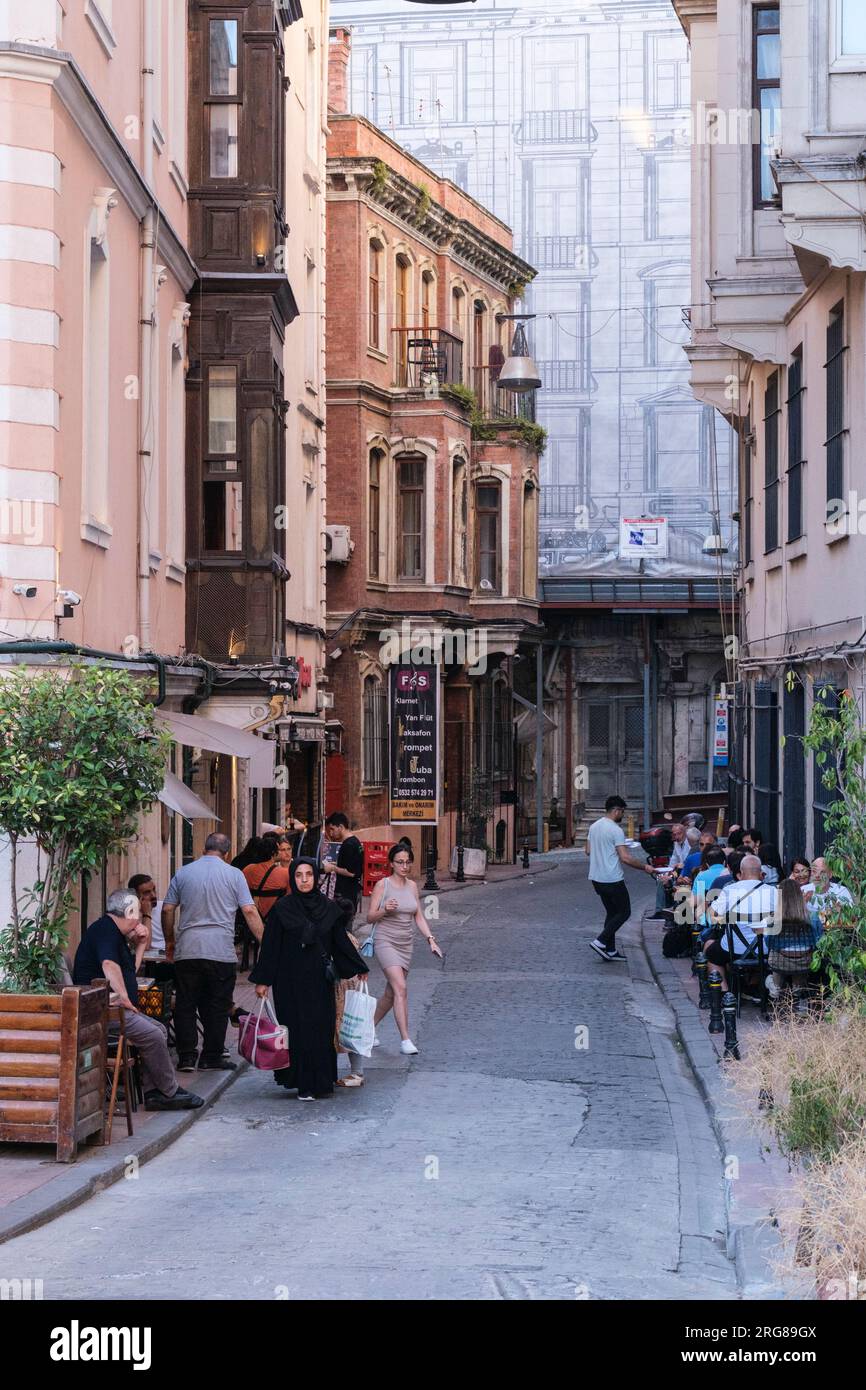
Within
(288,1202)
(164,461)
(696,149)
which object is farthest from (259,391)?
(288,1202)

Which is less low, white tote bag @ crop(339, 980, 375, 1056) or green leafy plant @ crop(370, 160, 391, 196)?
green leafy plant @ crop(370, 160, 391, 196)

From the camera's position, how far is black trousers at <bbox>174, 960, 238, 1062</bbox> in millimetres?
13586

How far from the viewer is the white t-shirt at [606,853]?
843 inches

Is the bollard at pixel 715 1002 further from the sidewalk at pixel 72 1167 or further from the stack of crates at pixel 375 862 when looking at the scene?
the stack of crates at pixel 375 862

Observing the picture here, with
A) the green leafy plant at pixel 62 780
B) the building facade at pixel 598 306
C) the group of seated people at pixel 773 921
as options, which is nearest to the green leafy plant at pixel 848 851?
the group of seated people at pixel 773 921

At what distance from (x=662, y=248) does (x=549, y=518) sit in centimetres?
717

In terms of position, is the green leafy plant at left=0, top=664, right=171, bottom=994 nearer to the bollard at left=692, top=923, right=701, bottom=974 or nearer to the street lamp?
the bollard at left=692, top=923, right=701, bottom=974

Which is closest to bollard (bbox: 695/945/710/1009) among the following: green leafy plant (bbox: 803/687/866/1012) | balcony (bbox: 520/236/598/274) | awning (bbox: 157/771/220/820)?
awning (bbox: 157/771/220/820)

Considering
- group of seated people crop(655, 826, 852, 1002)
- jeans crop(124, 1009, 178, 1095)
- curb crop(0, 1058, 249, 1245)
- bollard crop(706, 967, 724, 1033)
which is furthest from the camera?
bollard crop(706, 967, 724, 1033)

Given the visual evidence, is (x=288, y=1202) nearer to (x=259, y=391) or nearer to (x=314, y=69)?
(x=259, y=391)

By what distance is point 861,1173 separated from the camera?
7.43 meters

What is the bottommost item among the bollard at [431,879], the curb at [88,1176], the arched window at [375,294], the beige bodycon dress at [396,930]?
the bollard at [431,879]

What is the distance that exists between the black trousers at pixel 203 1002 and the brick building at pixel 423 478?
1897 centimetres

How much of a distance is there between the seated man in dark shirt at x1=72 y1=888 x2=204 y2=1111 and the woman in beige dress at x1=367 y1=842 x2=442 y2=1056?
7.79ft
